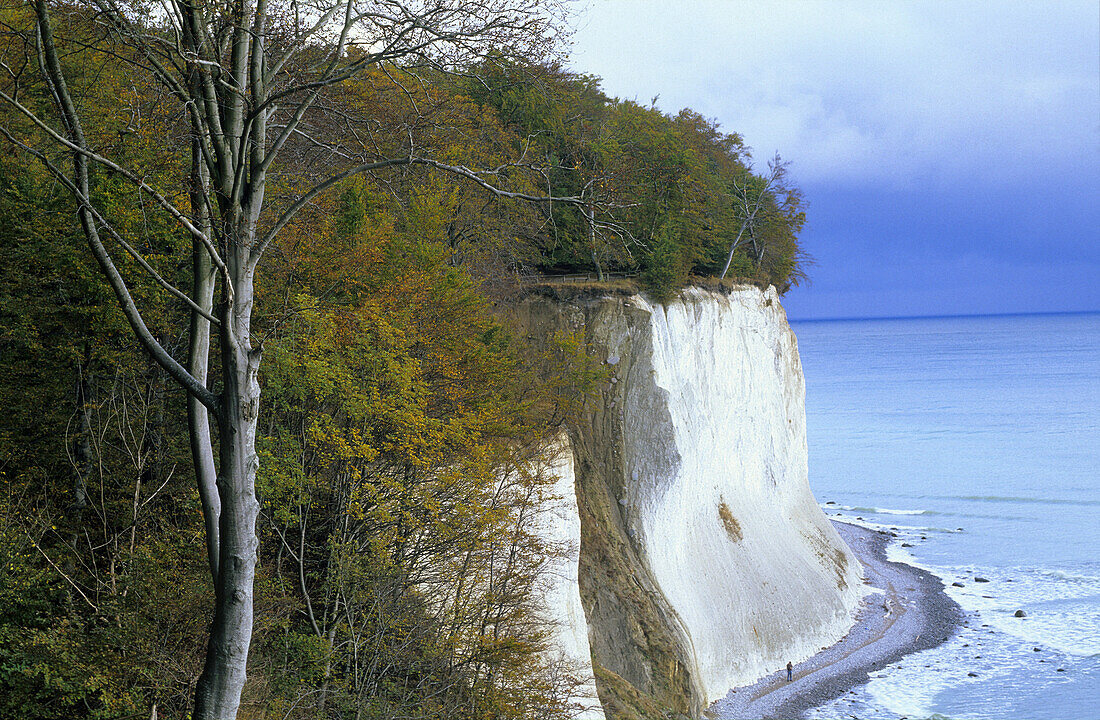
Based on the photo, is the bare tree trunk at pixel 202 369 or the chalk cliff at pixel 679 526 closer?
the bare tree trunk at pixel 202 369

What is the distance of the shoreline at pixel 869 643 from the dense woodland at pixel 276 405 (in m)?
11.7

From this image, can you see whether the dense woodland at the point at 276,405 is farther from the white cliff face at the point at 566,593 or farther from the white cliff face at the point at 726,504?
the white cliff face at the point at 726,504

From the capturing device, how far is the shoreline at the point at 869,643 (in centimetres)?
2780

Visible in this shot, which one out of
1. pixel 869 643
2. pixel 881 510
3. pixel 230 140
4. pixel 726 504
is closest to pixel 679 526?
pixel 726 504

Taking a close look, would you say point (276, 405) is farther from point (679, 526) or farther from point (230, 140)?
point (679, 526)

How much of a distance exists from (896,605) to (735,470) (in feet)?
34.5

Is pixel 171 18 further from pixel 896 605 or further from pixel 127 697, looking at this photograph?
pixel 896 605

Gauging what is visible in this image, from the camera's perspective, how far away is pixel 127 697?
430 inches

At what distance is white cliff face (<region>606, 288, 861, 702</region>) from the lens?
29297 millimetres

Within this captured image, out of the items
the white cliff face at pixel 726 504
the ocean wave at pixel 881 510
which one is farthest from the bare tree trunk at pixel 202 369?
the ocean wave at pixel 881 510

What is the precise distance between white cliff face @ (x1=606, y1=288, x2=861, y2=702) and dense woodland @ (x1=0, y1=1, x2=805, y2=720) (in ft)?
32.5

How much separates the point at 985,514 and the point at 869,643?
87.3 feet

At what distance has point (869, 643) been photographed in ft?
110

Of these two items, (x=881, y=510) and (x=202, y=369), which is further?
(x=881, y=510)
